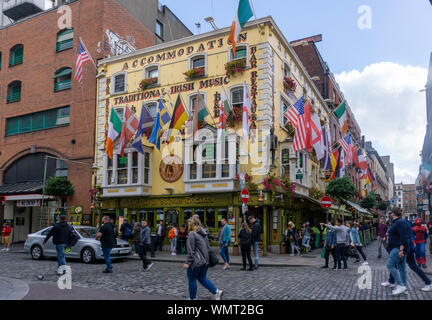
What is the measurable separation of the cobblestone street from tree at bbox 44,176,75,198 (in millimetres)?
10226

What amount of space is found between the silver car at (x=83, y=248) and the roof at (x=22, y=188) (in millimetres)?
8681

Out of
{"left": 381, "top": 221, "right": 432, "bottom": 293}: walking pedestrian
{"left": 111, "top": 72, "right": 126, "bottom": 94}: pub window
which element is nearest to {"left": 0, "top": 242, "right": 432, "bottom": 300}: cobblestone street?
{"left": 381, "top": 221, "right": 432, "bottom": 293}: walking pedestrian

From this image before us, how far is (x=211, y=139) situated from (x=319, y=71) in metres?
17.4

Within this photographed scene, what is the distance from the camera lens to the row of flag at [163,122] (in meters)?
17.8

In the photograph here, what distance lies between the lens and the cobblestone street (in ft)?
27.1

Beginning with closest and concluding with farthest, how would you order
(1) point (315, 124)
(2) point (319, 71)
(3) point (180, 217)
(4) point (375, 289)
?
(4) point (375, 289)
(1) point (315, 124)
(3) point (180, 217)
(2) point (319, 71)

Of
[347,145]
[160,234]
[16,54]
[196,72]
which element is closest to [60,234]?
[160,234]

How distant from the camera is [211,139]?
64.4 ft

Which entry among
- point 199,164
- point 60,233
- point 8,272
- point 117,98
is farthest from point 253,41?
point 8,272

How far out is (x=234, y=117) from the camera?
19.5m

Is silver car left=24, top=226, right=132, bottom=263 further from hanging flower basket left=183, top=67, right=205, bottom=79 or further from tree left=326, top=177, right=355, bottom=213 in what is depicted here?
tree left=326, top=177, right=355, bottom=213

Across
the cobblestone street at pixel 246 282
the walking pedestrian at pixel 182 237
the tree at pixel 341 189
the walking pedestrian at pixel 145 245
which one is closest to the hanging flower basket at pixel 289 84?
the tree at pixel 341 189

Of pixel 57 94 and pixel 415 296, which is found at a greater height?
pixel 57 94
